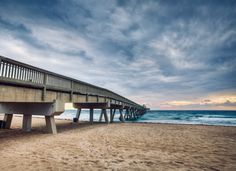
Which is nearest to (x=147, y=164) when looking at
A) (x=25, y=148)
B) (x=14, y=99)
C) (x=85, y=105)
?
(x=25, y=148)

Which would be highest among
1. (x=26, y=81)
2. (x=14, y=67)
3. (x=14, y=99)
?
(x=14, y=67)

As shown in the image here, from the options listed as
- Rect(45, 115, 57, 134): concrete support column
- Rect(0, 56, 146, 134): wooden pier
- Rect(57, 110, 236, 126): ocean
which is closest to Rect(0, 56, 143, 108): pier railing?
Rect(0, 56, 146, 134): wooden pier

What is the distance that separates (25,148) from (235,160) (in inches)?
310

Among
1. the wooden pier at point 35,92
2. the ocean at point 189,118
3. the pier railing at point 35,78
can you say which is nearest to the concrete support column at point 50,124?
the wooden pier at point 35,92

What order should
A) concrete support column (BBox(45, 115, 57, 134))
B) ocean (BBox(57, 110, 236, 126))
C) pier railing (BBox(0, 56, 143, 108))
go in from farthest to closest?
ocean (BBox(57, 110, 236, 126))
concrete support column (BBox(45, 115, 57, 134))
pier railing (BBox(0, 56, 143, 108))

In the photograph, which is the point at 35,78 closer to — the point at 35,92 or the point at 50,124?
the point at 35,92

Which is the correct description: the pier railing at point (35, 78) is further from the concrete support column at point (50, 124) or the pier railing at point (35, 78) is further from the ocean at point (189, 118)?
the ocean at point (189, 118)

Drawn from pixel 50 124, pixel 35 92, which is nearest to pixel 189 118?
pixel 50 124

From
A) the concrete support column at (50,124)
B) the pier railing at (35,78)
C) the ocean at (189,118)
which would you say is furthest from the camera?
the ocean at (189,118)

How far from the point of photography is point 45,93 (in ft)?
31.7

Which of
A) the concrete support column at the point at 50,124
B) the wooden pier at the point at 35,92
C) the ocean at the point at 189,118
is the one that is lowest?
the ocean at the point at 189,118

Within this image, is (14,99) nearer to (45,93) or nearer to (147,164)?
(45,93)

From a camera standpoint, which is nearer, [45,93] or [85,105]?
[45,93]

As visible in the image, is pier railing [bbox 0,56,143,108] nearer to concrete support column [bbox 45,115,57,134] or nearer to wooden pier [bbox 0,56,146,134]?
wooden pier [bbox 0,56,146,134]
